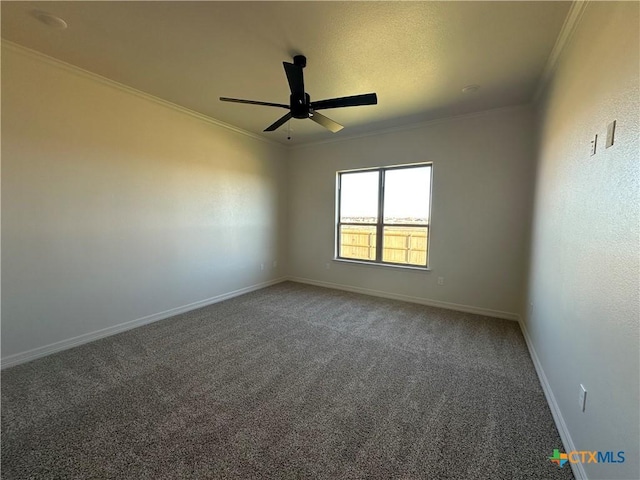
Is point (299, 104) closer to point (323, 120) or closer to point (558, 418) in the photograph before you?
point (323, 120)

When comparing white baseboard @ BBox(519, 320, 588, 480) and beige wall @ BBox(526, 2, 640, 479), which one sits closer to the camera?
beige wall @ BBox(526, 2, 640, 479)

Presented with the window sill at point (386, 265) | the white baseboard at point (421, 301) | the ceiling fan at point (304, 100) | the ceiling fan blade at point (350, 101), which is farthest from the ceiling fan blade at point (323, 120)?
the white baseboard at point (421, 301)

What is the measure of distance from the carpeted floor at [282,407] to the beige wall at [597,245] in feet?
1.47

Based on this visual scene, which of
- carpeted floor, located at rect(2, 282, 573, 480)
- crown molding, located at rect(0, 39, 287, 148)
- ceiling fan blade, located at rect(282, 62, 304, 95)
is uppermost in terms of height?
crown molding, located at rect(0, 39, 287, 148)

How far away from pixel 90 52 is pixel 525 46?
12.6ft

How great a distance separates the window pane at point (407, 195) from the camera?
14.1 ft

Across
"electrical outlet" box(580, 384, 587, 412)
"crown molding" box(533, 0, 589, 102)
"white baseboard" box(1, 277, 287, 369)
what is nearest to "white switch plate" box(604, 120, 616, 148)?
"crown molding" box(533, 0, 589, 102)

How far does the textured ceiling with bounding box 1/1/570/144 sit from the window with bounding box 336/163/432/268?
4.56 feet

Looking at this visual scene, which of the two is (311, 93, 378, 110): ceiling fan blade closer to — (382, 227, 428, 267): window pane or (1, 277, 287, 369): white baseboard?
(382, 227, 428, 267): window pane

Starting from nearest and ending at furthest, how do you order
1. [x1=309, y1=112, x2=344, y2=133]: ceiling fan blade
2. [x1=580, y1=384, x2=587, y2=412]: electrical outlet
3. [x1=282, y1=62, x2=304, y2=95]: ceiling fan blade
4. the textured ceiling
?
1. [x1=580, y1=384, x2=587, y2=412]: electrical outlet
2. the textured ceiling
3. [x1=282, y1=62, x2=304, y2=95]: ceiling fan blade
4. [x1=309, y1=112, x2=344, y2=133]: ceiling fan blade

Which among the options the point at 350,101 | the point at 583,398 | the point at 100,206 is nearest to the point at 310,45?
the point at 350,101

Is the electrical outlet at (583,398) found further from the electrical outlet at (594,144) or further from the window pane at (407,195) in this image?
the window pane at (407,195)

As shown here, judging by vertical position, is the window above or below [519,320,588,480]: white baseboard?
above

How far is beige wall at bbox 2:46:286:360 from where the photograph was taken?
7.92 feet
